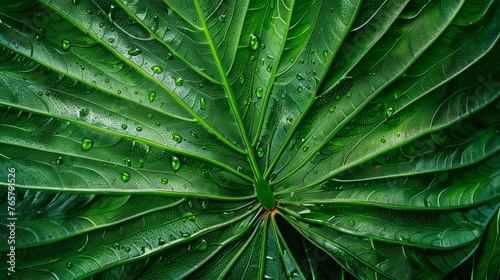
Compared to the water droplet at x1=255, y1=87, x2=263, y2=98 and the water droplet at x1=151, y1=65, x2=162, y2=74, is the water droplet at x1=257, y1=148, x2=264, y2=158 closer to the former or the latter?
the water droplet at x1=255, y1=87, x2=263, y2=98

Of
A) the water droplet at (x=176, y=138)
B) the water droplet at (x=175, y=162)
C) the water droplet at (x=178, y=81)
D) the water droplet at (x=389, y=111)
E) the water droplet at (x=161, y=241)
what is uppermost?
the water droplet at (x=389, y=111)

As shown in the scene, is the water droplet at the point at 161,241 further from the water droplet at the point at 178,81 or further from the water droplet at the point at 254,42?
the water droplet at the point at 254,42

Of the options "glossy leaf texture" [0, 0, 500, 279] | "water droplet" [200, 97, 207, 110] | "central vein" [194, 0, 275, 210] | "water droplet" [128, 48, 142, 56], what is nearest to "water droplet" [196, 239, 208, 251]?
"glossy leaf texture" [0, 0, 500, 279]

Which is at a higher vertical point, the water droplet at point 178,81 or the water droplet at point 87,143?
the water droplet at point 178,81

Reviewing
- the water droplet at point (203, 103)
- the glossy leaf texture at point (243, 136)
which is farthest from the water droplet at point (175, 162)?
the water droplet at point (203, 103)

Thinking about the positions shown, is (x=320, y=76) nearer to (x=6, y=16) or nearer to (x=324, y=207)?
(x=324, y=207)

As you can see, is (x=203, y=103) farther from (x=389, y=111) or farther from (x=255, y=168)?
(x=389, y=111)

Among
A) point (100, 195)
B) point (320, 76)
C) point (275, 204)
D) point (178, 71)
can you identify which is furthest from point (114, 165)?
point (320, 76)

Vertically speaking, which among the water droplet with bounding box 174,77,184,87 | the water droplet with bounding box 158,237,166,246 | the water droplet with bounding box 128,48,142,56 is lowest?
the water droplet with bounding box 158,237,166,246
